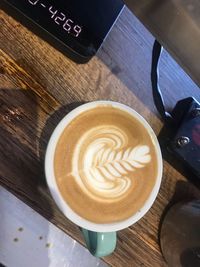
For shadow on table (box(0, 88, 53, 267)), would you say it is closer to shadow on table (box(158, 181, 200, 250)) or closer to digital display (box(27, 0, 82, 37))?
digital display (box(27, 0, 82, 37))

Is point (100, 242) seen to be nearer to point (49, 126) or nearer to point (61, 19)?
point (49, 126)

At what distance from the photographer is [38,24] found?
1.75ft

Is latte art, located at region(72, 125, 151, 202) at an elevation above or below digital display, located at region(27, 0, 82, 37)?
below

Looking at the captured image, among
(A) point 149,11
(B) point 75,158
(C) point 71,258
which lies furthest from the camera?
(C) point 71,258

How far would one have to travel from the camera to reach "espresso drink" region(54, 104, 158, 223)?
21.2 inches

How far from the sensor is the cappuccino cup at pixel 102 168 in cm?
53

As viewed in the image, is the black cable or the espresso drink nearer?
the espresso drink

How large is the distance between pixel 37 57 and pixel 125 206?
0.79 feet

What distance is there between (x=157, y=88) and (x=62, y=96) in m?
0.16

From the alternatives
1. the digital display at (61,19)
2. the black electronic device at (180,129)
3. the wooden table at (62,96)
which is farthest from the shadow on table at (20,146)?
the black electronic device at (180,129)

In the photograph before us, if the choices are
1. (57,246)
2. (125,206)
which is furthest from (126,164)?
(57,246)

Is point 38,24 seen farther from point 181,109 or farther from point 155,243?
point 155,243

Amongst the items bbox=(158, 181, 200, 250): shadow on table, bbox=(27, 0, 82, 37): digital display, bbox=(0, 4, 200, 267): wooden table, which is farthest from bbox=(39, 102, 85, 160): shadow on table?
bbox=(158, 181, 200, 250): shadow on table

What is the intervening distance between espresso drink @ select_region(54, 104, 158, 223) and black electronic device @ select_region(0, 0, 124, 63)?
88 mm
